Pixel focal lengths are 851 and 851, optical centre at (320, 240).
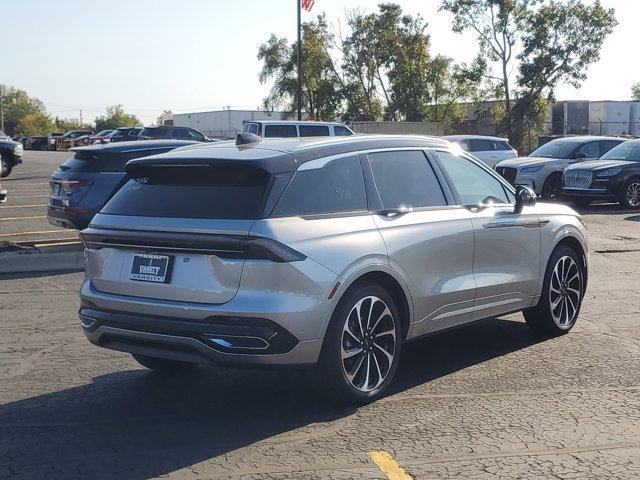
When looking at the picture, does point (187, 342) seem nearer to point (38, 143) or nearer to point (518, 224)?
point (518, 224)

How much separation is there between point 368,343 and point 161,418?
1.46 meters

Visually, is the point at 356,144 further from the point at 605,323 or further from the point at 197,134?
the point at 197,134

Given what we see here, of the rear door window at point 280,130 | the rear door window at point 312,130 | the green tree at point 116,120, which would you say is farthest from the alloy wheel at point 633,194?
the green tree at point 116,120

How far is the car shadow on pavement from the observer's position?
481 centimetres

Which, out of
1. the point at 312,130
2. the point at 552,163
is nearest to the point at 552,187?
the point at 552,163

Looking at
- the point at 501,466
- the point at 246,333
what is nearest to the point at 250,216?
the point at 246,333

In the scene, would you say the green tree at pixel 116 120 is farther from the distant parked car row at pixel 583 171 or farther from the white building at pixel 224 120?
the distant parked car row at pixel 583 171

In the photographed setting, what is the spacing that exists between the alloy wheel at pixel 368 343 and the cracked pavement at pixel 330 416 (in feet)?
0.68

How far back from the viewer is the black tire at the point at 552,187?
2180 centimetres

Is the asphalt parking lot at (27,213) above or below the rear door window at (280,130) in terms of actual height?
below

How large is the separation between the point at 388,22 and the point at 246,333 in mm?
53332

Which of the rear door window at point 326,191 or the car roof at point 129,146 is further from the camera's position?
the car roof at point 129,146

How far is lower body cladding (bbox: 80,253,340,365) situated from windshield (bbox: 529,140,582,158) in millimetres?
18487

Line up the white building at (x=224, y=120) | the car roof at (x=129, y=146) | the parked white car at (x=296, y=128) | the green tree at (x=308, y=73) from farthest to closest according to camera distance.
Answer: the white building at (x=224, y=120) → the green tree at (x=308, y=73) → the parked white car at (x=296, y=128) → the car roof at (x=129, y=146)
